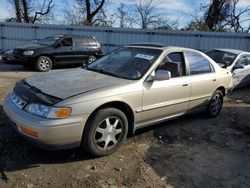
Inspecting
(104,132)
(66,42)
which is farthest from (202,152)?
(66,42)

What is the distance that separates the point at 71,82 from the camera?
13.7ft

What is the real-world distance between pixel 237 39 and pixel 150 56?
11.2 meters

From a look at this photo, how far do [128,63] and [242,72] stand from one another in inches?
244

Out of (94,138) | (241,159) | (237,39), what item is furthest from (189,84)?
(237,39)

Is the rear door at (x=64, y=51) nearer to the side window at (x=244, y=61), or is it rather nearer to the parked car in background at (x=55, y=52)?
the parked car in background at (x=55, y=52)

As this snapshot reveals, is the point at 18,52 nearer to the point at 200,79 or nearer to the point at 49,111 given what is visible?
the point at 200,79

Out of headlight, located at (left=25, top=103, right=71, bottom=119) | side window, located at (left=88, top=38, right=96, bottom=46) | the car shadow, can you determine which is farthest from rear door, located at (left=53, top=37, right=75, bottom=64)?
headlight, located at (left=25, top=103, right=71, bottom=119)

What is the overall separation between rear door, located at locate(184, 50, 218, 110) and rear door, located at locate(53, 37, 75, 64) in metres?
7.61

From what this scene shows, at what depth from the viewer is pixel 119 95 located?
13.3 ft

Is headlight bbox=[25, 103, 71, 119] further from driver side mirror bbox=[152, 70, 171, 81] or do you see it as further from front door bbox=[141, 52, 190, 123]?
driver side mirror bbox=[152, 70, 171, 81]

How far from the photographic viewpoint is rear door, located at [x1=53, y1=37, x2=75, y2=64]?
1202cm

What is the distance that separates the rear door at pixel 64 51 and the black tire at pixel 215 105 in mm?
7606

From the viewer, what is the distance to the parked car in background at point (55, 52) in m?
11.3

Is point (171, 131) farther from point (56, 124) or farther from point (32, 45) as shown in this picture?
point (32, 45)
